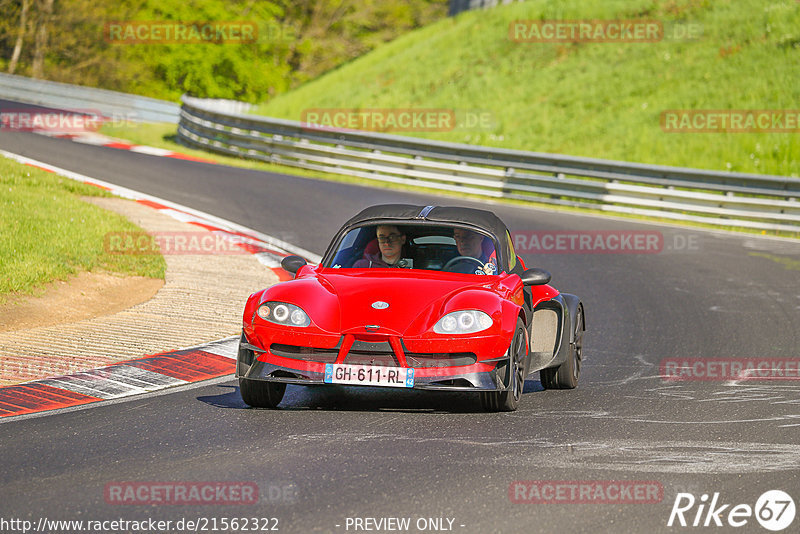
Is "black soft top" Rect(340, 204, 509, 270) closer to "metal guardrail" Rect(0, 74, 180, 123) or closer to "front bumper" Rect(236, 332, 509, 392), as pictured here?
"front bumper" Rect(236, 332, 509, 392)

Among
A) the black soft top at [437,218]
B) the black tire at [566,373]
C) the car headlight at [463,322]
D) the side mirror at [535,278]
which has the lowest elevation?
the black tire at [566,373]

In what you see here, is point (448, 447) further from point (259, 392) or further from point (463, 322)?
point (259, 392)

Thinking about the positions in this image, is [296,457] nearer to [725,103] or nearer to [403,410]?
[403,410]

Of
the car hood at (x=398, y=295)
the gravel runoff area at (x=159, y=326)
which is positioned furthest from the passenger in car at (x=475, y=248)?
the gravel runoff area at (x=159, y=326)

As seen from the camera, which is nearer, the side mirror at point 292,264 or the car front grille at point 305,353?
the car front grille at point 305,353

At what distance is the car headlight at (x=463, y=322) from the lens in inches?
278

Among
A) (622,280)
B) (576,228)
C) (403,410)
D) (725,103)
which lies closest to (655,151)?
(725,103)

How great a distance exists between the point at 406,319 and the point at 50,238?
7.54 metres

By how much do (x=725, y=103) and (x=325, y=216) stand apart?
1502 cm

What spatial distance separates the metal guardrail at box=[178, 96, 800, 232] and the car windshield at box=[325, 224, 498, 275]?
549 inches

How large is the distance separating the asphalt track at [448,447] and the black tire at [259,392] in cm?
14

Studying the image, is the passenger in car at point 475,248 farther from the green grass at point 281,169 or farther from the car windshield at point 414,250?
the green grass at point 281,169

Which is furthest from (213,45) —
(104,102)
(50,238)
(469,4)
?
(50,238)

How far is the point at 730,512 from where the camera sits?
5.23 m
